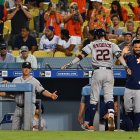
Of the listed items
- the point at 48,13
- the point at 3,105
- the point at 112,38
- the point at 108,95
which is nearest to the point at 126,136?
the point at 108,95

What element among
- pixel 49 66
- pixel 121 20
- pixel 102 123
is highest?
pixel 121 20

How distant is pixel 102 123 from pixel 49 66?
8.64ft

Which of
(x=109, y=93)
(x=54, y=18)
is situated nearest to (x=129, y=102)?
(x=109, y=93)

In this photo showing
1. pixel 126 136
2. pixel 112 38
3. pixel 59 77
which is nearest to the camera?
pixel 126 136

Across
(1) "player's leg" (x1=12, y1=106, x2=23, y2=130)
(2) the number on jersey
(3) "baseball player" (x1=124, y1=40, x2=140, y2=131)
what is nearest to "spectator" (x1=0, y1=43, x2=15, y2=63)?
(1) "player's leg" (x1=12, y1=106, x2=23, y2=130)

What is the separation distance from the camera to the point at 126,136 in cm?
1003

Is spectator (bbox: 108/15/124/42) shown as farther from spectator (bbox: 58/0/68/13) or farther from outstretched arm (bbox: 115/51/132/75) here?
outstretched arm (bbox: 115/51/132/75)

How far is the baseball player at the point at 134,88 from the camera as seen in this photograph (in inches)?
485

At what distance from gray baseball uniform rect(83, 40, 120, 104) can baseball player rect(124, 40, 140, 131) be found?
0.93ft

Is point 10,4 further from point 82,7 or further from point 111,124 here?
point 111,124

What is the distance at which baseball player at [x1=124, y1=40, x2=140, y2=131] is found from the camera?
1232cm

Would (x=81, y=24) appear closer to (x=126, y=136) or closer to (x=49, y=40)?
(x=49, y=40)

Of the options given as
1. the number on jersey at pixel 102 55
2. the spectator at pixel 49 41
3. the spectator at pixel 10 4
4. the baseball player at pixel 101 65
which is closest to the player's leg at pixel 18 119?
the baseball player at pixel 101 65

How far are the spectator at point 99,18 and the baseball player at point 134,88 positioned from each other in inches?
152
